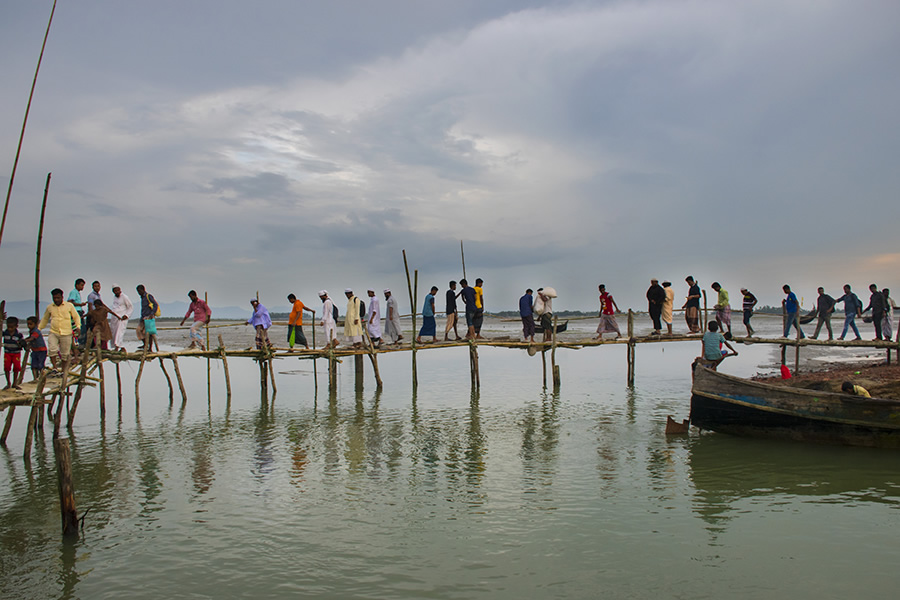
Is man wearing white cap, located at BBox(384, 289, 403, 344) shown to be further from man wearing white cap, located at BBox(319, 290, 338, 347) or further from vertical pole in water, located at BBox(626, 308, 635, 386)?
vertical pole in water, located at BBox(626, 308, 635, 386)

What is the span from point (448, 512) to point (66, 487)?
463 centimetres

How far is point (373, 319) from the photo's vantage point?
60.6ft

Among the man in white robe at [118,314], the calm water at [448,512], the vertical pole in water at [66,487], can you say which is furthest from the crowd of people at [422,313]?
the vertical pole in water at [66,487]

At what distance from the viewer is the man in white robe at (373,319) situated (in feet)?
60.0

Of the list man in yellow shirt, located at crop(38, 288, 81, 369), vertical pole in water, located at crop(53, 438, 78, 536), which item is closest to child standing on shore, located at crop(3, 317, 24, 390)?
man in yellow shirt, located at crop(38, 288, 81, 369)

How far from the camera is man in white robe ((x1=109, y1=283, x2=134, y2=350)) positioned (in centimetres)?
1545

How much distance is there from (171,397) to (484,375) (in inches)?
432

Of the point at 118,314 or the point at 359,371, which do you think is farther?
the point at 359,371

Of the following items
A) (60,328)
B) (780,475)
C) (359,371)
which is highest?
(60,328)

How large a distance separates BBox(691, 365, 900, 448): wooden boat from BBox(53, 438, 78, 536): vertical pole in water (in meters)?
10.5

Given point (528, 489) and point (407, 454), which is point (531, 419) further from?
point (528, 489)

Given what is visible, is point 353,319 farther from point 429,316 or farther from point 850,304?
point 850,304

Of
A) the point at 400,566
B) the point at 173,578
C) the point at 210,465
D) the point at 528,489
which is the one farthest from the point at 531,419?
the point at 173,578

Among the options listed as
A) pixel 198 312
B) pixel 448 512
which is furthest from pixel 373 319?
pixel 448 512
